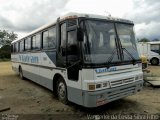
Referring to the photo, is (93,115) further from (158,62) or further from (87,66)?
(158,62)

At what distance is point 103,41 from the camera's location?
596 cm

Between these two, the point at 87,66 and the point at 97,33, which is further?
the point at 97,33

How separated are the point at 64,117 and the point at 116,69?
2039 millimetres

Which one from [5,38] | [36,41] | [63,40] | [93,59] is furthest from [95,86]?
[5,38]

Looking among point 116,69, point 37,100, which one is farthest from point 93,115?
point 37,100

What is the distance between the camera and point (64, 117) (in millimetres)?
5832

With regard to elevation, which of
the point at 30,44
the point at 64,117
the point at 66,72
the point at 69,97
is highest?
the point at 30,44

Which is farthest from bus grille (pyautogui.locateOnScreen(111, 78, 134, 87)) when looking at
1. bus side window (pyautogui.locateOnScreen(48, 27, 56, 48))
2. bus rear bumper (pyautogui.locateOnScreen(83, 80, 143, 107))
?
bus side window (pyautogui.locateOnScreen(48, 27, 56, 48))

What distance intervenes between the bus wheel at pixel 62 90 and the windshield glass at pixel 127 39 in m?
2.23

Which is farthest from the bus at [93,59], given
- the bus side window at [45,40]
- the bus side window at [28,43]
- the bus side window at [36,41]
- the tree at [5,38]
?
the tree at [5,38]

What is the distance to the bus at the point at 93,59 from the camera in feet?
18.1

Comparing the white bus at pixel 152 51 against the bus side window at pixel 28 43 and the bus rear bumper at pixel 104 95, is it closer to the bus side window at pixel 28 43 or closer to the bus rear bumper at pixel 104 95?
the bus side window at pixel 28 43

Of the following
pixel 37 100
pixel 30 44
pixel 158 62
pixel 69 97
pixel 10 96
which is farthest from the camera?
pixel 158 62

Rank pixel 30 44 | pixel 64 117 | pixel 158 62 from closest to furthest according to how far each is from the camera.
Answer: pixel 64 117 → pixel 30 44 → pixel 158 62
